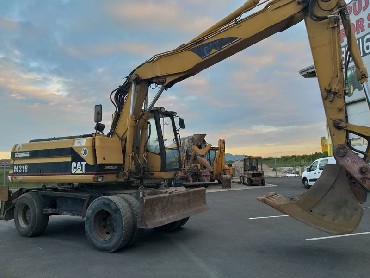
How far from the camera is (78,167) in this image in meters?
9.20

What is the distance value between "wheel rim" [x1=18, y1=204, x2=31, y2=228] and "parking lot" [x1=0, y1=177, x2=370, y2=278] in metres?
0.49

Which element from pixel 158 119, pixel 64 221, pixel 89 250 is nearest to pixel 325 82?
pixel 158 119

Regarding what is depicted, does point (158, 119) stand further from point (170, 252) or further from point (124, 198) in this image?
point (170, 252)

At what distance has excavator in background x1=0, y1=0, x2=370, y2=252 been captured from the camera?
7.00 metres

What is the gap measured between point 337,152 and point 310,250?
2.04 meters

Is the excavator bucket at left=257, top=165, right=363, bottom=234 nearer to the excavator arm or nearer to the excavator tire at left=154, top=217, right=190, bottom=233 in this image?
the excavator arm

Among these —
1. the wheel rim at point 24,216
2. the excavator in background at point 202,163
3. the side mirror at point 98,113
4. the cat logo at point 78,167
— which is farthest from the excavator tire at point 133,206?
the excavator in background at point 202,163

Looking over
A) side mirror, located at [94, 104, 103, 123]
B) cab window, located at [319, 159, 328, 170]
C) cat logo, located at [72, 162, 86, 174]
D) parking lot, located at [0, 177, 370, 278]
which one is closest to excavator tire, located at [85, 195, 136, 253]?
parking lot, located at [0, 177, 370, 278]

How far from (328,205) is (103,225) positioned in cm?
471

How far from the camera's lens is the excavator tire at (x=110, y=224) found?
773 cm

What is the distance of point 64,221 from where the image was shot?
12.4 m

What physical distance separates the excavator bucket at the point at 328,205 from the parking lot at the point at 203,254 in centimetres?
69

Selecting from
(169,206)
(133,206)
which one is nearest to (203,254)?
(169,206)

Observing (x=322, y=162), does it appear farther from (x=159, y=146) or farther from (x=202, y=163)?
(x=159, y=146)
